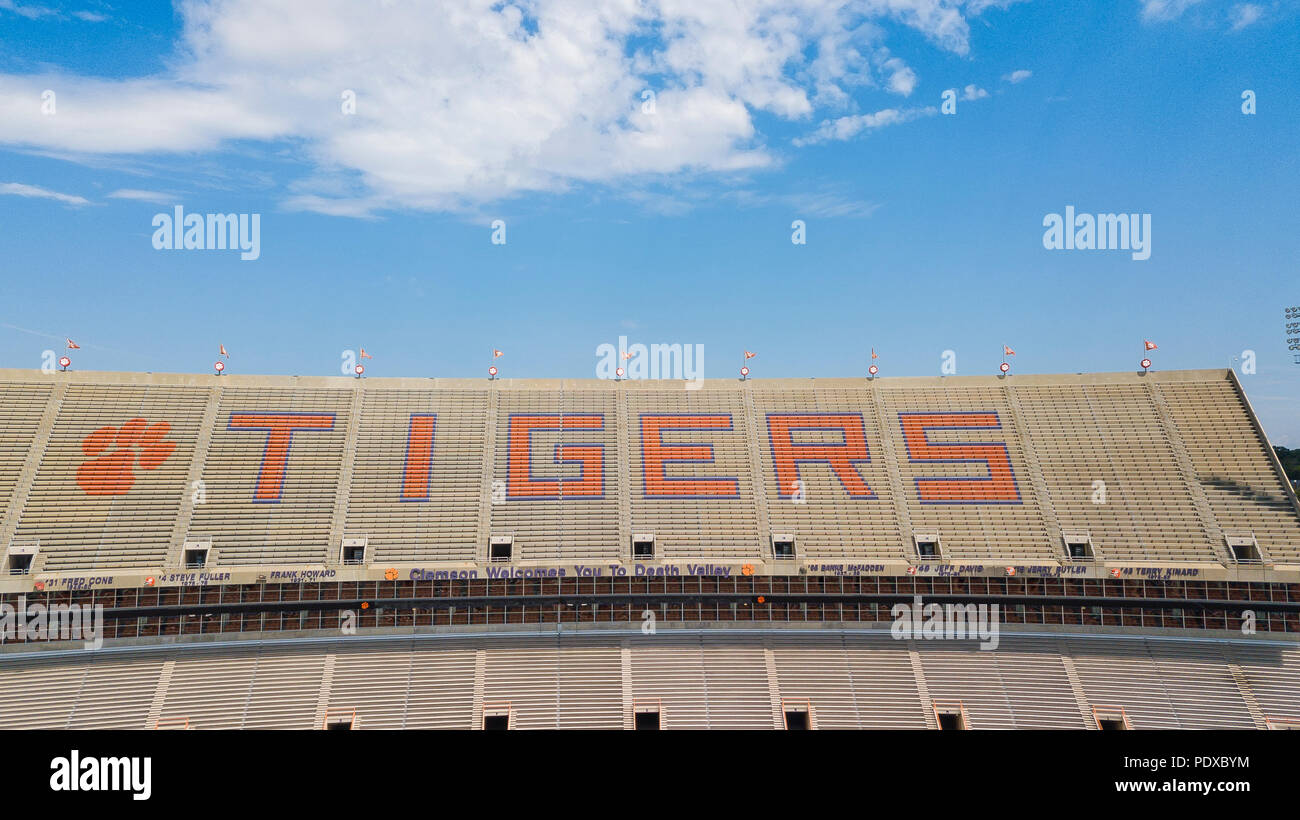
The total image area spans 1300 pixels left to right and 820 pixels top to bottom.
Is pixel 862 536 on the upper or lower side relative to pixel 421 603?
upper

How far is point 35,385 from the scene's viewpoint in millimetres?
51781

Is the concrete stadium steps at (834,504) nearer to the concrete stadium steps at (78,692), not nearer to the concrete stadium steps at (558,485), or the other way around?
the concrete stadium steps at (558,485)

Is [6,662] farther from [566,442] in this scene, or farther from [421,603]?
[566,442]

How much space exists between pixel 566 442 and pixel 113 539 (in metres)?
29.7

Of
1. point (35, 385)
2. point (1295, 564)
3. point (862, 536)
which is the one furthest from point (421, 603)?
point (1295, 564)

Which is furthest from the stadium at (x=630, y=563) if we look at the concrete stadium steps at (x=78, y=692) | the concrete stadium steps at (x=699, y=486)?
the concrete stadium steps at (x=699, y=486)

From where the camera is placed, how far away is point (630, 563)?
151 feet

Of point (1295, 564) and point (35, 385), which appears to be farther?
point (35, 385)

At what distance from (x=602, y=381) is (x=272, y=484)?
84.4 ft

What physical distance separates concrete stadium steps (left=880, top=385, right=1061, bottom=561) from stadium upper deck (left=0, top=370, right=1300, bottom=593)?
17cm

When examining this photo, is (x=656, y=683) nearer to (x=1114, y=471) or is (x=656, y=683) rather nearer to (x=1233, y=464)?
(x=1114, y=471)

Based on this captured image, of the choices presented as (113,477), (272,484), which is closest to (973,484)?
(272,484)
